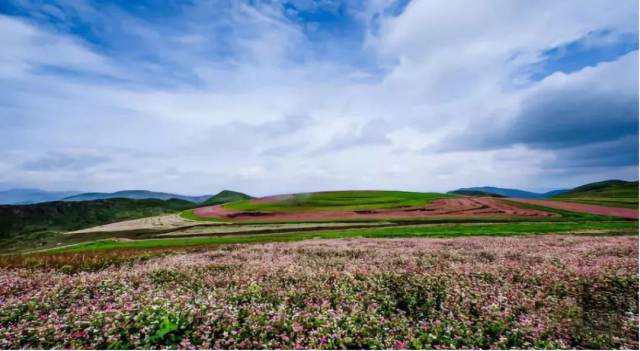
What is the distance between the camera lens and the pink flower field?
6.63 meters

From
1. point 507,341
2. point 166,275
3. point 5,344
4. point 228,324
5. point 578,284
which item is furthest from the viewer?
point 166,275

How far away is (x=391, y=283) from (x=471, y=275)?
135 inches

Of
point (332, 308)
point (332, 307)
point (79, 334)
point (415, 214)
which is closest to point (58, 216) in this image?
point (415, 214)

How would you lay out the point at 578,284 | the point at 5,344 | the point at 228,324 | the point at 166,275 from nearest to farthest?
1. the point at 5,344
2. the point at 228,324
3. the point at 578,284
4. the point at 166,275

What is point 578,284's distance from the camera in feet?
34.2

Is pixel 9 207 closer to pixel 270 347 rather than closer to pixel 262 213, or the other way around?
pixel 262 213

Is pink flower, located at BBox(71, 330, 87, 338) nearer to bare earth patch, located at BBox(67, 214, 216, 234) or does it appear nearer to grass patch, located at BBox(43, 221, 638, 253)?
grass patch, located at BBox(43, 221, 638, 253)

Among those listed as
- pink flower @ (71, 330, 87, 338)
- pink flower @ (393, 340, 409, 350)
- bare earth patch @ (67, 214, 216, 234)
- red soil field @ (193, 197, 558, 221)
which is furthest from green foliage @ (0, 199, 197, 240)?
pink flower @ (393, 340, 409, 350)

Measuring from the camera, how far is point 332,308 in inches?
337

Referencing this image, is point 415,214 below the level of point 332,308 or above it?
below

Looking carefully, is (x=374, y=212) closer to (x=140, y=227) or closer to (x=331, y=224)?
(x=331, y=224)

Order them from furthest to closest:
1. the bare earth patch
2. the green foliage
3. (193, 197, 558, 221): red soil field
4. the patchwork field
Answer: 1. the green foliage
2. the patchwork field
3. (193, 197, 558, 221): red soil field
4. the bare earth patch

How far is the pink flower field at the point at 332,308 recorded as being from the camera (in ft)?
21.8

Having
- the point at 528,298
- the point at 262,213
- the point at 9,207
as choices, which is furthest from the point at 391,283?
the point at 9,207
